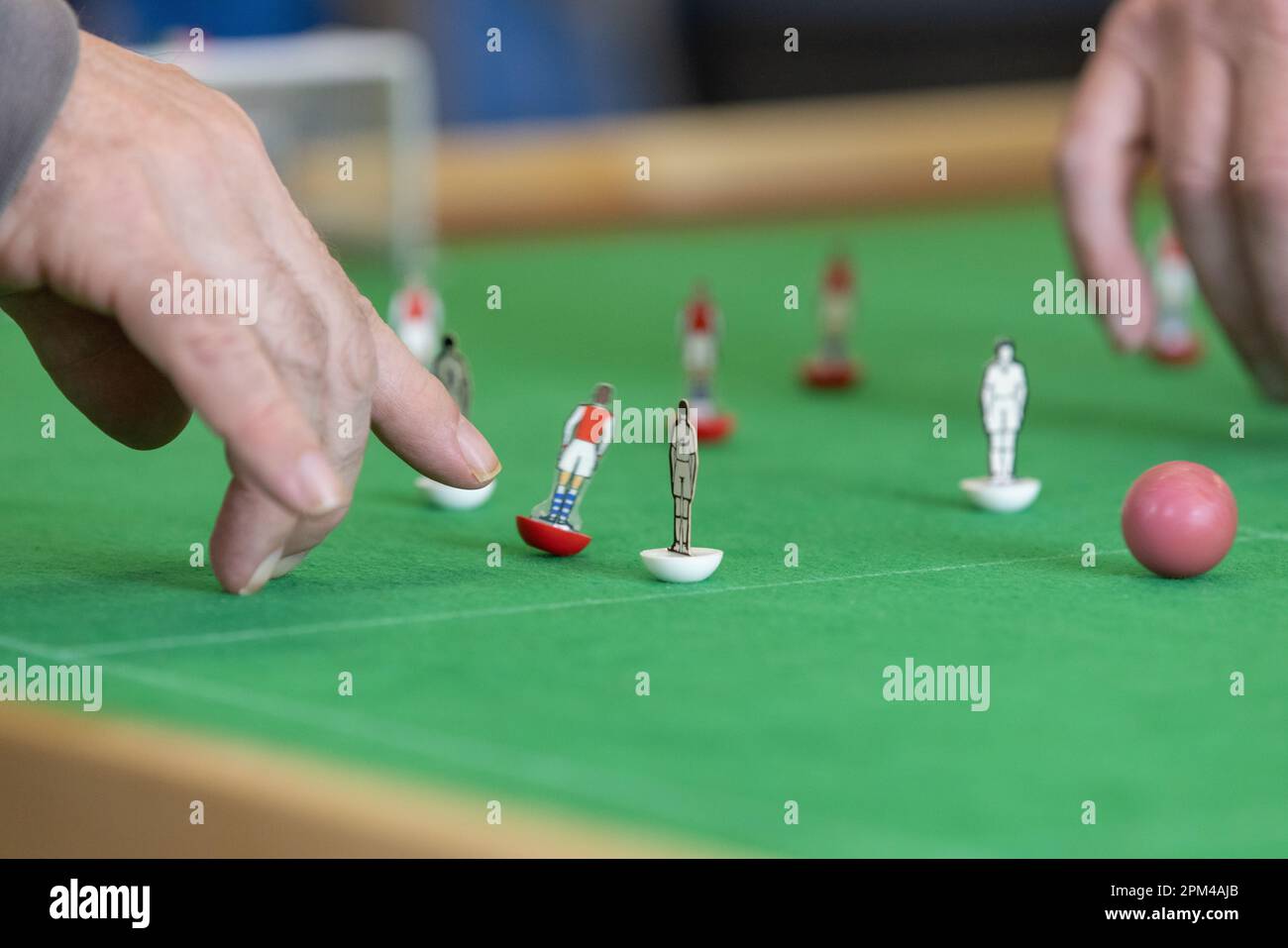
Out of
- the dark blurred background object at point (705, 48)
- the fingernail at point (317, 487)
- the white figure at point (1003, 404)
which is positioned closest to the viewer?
the fingernail at point (317, 487)

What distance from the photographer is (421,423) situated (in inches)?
75.2

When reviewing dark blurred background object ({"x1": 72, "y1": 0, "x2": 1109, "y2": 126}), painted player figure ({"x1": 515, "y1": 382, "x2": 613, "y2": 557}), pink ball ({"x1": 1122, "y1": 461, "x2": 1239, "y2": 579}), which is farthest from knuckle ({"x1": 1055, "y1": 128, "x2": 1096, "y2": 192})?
dark blurred background object ({"x1": 72, "y1": 0, "x2": 1109, "y2": 126})

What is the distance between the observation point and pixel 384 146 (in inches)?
230

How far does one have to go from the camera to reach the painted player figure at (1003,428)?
2.35 m

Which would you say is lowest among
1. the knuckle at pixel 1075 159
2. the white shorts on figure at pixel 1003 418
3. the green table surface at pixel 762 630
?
the green table surface at pixel 762 630

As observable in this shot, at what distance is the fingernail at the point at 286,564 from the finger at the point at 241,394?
0.94 feet

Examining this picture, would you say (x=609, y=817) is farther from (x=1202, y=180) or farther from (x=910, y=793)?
(x=1202, y=180)

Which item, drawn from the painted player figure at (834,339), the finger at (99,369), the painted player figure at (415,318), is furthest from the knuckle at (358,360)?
the painted player figure at (834,339)

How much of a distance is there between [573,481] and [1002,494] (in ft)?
1.81

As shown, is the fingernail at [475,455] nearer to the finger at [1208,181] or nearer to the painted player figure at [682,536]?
the painted player figure at [682,536]

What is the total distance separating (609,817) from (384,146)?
4.75m

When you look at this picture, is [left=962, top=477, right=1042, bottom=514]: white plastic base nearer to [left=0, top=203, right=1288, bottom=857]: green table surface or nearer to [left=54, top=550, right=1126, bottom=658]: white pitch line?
[left=0, top=203, right=1288, bottom=857]: green table surface

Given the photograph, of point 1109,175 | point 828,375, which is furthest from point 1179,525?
point 828,375

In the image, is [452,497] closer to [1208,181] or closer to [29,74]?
[29,74]
